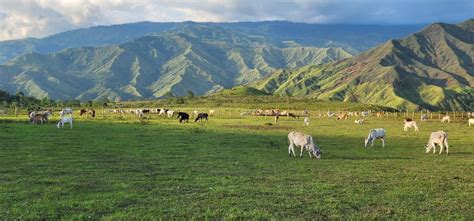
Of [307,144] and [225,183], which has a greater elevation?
[307,144]

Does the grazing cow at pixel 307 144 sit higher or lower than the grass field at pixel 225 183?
higher

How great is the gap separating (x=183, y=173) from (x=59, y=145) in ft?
54.2

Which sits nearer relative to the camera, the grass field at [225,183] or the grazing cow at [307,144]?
the grass field at [225,183]

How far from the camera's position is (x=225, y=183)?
69.5 feet

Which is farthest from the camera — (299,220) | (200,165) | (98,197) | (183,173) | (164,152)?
(164,152)

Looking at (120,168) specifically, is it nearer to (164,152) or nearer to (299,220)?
(164,152)

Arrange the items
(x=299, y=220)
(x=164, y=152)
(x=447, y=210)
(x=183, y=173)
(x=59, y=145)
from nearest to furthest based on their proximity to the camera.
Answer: (x=299, y=220), (x=447, y=210), (x=183, y=173), (x=164, y=152), (x=59, y=145)

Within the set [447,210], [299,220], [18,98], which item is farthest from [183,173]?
[18,98]

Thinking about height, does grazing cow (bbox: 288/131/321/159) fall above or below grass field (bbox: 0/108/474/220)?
above

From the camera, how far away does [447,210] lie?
1675 centimetres

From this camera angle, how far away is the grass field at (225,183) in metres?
16.2

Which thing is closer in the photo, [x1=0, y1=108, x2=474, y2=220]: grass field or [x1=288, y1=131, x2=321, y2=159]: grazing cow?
[x1=0, y1=108, x2=474, y2=220]: grass field

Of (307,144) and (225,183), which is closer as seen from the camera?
(225,183)

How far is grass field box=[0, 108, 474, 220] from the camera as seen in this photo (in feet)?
53.2
